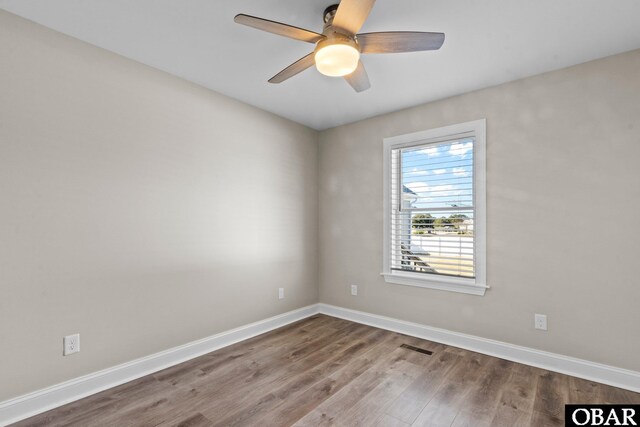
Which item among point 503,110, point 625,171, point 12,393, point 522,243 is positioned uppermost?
point 503,110

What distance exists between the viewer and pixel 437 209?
328 centimetres

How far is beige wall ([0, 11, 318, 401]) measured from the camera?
1.96 m

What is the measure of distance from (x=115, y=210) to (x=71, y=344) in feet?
3.14

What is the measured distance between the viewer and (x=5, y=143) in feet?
6.27

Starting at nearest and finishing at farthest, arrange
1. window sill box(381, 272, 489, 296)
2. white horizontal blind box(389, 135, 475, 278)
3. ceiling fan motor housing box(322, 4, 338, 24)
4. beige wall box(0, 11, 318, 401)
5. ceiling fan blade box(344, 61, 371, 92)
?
ceiling fan motor housing box(322, 4, 338, 24)
beige wall box(0, 11, 318, 401)
ceiling fan blade box(344, 61, 371, 92)
window sill box(381, 272, 489, 296)
white horizontal blind box(389, 135, 475, 278)

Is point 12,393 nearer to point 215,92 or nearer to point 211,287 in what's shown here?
point 211,287

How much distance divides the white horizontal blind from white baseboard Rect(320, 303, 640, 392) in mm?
595

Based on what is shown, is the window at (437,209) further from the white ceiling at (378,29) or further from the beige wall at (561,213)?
the white ceiling at (378,29)

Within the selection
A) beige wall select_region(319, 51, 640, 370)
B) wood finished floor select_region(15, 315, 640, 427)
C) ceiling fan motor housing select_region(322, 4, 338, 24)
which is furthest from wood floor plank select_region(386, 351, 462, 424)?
ceiling fan motor housing select_region(322, 4, 338, 24)

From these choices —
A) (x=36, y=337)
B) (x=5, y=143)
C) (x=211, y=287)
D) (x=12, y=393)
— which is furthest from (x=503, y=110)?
(x=12, y=393)

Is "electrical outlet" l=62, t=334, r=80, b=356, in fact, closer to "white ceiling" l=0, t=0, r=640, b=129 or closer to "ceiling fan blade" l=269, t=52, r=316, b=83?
"white ceiling" l=0, t=0, r=640, b=129

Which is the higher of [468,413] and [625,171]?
[625,171]

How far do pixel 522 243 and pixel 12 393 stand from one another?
3835mm

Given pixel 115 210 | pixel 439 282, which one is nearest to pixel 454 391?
pixel 439 282
